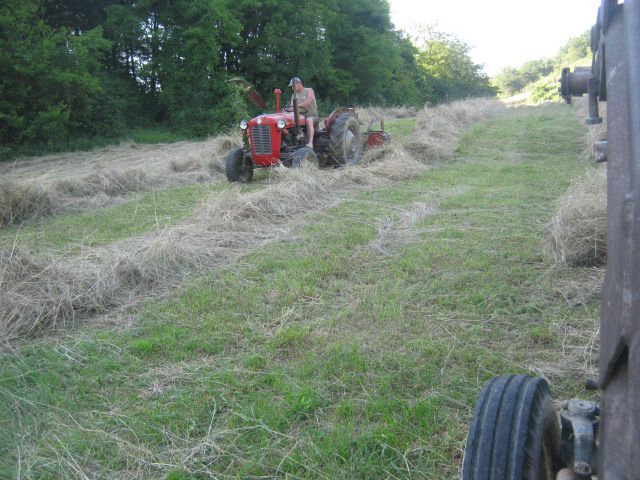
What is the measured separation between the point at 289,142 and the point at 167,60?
49.4 ft

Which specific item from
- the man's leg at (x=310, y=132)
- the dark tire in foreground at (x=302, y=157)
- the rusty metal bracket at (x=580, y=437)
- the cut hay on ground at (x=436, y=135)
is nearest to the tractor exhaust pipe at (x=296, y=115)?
the man's leg at (x=310, y=132)


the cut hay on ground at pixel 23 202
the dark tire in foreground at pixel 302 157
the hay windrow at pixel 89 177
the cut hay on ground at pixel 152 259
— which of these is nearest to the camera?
the cut hay on ground at pixel 152 259

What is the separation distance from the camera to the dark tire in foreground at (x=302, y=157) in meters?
9.41

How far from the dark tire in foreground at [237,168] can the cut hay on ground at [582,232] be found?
627cm

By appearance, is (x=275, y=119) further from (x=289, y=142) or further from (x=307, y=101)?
(x=307, y=101)

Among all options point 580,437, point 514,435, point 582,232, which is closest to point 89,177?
point 582,232

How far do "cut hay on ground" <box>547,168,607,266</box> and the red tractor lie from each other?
16.8 feet

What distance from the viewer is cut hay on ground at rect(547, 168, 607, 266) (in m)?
4.79

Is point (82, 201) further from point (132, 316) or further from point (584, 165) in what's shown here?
point (584, 165)

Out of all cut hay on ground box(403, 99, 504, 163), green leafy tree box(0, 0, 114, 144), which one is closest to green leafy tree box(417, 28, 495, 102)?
cut hay on ground box(403, 99, 504, 163)

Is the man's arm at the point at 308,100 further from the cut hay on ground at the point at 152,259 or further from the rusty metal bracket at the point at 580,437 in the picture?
the rusty metal bracket at the point at 580,437

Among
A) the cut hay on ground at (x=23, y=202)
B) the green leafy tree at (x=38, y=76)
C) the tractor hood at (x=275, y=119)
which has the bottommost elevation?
the cut hay on ground at (x=23, y=202)

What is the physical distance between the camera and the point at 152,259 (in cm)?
522

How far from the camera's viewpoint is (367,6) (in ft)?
120
